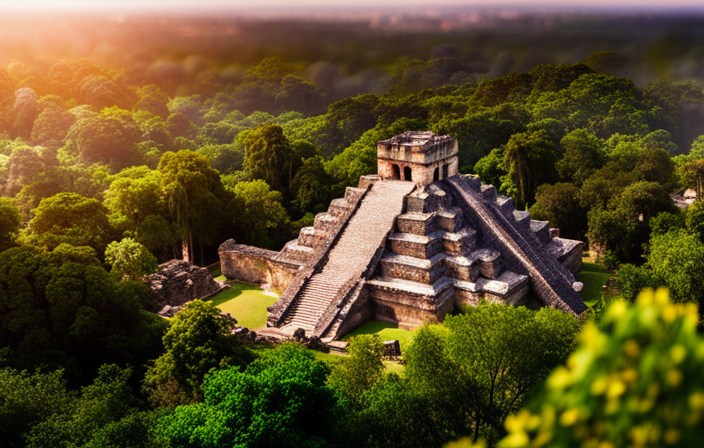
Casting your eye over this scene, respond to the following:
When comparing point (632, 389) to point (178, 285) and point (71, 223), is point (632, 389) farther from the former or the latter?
point (71, 223)

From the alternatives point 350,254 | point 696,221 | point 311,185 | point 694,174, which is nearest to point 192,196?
point 311,185

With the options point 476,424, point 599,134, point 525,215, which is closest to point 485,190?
point 525,215

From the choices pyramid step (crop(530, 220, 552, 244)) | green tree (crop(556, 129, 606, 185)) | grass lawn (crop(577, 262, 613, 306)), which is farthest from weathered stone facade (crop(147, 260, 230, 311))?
green tree (crop(556, 129, 606, 185))

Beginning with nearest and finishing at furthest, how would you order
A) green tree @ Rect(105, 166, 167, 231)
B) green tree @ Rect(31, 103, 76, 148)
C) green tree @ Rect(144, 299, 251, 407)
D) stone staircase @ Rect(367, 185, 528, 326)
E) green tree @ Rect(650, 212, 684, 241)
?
green tree @ Rect(144, 299, 251, 407) → stone staircase @ Rect(367, 185, 528, 326) → green tree @ Rect(650, 212, 684, 241) → green tree @ Rect(105, 166, 167, 231) → green tree @ Rect(31, 103, 76, 148)

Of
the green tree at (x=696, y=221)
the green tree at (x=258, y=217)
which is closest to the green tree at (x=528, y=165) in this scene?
the green tree at (x=696, y=221)

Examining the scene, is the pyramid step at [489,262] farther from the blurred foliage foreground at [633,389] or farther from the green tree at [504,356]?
the blurred foliage foreground at [633,389]

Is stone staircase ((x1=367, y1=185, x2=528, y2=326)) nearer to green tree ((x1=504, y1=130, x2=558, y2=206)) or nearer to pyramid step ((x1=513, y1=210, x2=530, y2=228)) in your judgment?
pyramid step ((x1=513, y1=210, x2=530, y2=228))
